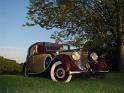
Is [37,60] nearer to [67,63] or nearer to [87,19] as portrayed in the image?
[67,63]

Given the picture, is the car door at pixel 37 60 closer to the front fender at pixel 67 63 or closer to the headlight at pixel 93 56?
the front fender at pixel 67 63

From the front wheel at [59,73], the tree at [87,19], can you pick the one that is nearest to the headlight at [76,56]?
the front wheel at [59,73]

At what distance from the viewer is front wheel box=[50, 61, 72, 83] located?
15633mm

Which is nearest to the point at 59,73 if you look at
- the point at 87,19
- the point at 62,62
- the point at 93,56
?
the point at 62,62

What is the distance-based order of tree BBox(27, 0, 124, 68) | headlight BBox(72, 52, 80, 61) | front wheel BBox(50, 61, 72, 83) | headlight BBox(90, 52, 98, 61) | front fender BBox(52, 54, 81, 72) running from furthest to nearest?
1. tree BBox(27, 0, 124, 68)
2. headlight BBox(90, 52, 98, 61)
3. headlight BBox(72, 52, 80, 61)
4. front wheel BBox(50, 61, 72, 83)
5. front fender BBox(52, 54, 81, 72)

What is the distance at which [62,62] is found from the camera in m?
15.6

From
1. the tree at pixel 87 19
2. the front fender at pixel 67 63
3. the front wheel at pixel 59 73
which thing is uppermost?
the tree at pixel 87 19

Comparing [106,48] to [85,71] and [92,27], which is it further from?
[85,71]

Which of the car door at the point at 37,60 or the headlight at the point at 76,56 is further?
the car door at the point at 37,60

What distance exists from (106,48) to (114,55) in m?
1.02

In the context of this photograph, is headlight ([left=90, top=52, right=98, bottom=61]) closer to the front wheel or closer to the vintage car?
the vintage car

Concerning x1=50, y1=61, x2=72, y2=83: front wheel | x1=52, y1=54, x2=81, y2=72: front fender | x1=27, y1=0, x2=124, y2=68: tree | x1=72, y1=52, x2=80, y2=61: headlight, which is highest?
x1=27, y1=0, x2=124, y2=68: tree

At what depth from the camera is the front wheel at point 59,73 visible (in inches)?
615

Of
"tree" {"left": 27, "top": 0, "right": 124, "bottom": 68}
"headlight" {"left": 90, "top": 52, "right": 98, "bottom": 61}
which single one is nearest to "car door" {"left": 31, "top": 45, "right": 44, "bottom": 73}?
"headlight" {"left": 90, "top": 52, "right": 98, "bottom": 61}
